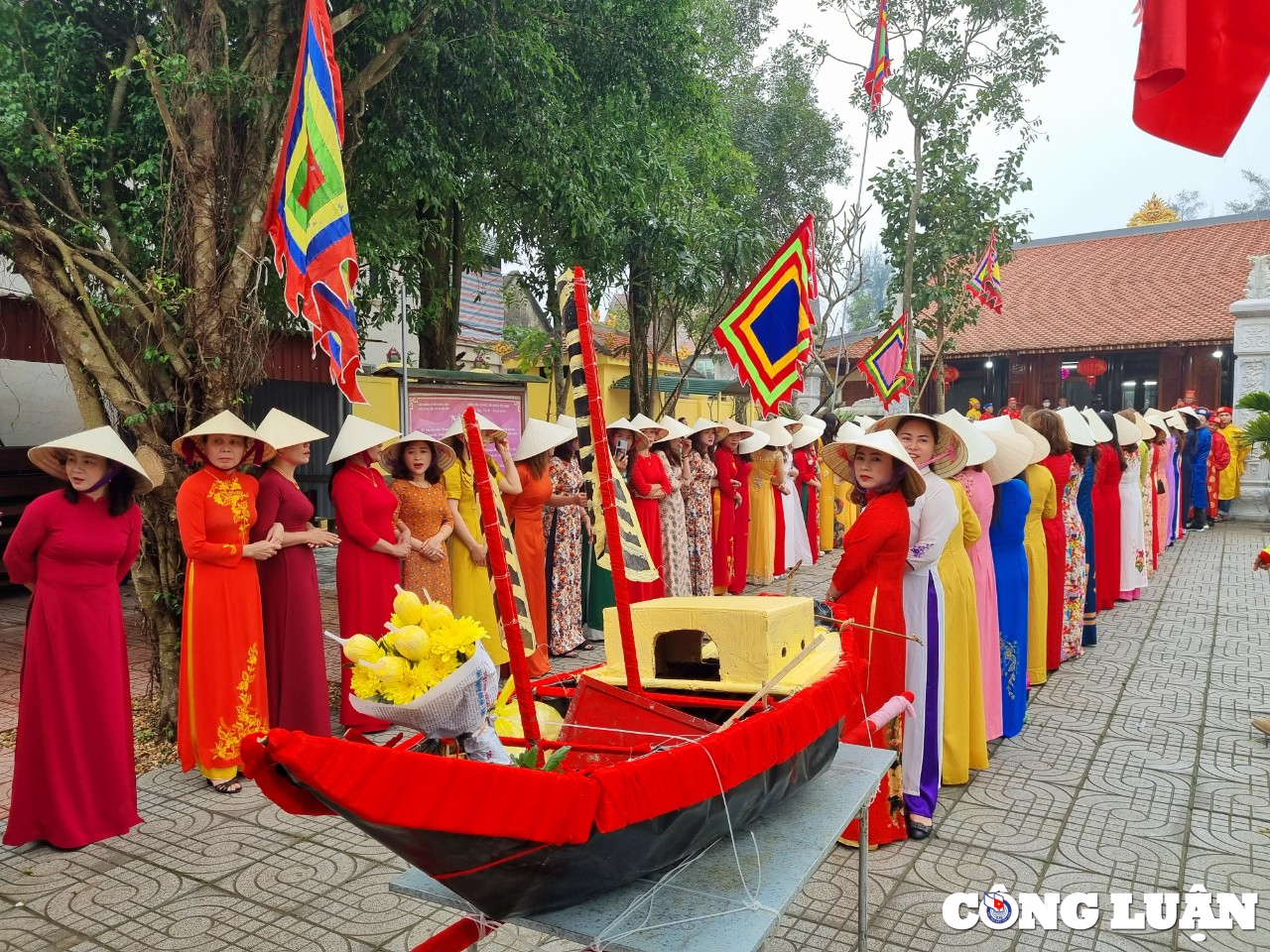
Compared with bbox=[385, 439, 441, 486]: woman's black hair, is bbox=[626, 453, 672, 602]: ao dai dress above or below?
below

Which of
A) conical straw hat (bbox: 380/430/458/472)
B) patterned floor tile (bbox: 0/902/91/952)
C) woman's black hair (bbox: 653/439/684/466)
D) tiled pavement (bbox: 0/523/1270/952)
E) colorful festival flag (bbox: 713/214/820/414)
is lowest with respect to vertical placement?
tiled pavement (bbox: 0/523/1270/952)

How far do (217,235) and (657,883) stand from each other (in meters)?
4.49

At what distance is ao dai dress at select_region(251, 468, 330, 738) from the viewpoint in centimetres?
486

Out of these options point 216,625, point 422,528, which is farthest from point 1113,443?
point 216,625

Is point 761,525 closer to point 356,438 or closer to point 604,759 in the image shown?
point 356,438

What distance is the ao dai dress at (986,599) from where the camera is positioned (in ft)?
16.3

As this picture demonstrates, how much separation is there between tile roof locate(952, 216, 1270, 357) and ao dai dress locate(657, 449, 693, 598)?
54.2 ft

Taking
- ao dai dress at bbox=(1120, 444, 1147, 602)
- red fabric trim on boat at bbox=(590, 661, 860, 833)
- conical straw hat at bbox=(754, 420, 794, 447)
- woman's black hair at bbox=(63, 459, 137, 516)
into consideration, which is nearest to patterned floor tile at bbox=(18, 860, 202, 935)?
woman's black hair at bbox=(63, 459, 137, 516)

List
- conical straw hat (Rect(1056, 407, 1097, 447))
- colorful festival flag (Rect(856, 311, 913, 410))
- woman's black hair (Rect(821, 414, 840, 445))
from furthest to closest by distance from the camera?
1. colorful festival flag (Rect(856, 311, 913, 410))
2. woman's black hair (Rect(821, 414, 840, 445))
3. conical straw hat (Rect(1056, 407, 1097, 447))

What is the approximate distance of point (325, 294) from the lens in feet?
15.0

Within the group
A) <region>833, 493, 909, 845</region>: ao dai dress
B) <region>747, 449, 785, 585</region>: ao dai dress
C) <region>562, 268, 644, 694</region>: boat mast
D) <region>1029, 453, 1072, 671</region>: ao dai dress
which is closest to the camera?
<region>562, 268, 644, 694</region>: boat mast

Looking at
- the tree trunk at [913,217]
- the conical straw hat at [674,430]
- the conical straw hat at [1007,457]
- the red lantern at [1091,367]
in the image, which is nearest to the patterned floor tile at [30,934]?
the conical straw hat at [1007,457]

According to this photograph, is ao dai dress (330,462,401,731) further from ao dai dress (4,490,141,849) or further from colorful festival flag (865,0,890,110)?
colorful festival flag (865,0,890,110)

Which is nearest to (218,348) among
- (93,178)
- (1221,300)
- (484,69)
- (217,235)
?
(217,235)
